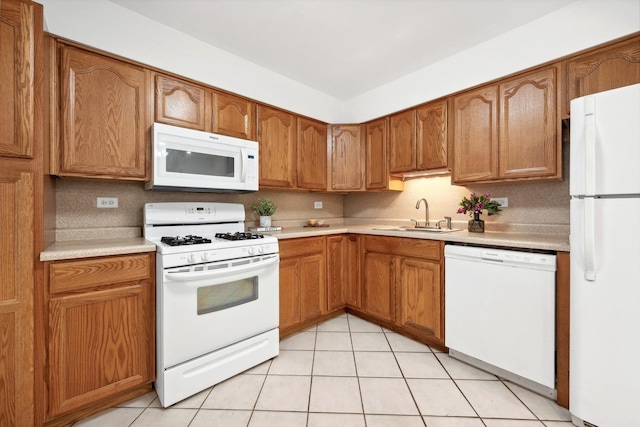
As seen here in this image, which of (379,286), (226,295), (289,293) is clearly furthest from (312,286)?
(226,295)

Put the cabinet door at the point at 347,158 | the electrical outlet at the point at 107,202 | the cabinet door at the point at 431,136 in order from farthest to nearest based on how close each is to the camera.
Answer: the cabinet door at the point at 347,158 → the cabinet door at the point at 431,136 → the electrical outlet at the point at 107,202

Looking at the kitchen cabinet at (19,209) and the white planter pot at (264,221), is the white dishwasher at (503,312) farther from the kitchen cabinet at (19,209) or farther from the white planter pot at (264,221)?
the kitchen cabinet at (19,209)

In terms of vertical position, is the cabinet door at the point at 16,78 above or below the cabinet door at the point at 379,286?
above

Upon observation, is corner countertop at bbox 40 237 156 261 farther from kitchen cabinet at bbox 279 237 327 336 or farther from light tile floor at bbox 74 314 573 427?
kitchen cabinet at bbox 279 237 327 336

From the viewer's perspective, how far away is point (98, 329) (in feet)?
4.94

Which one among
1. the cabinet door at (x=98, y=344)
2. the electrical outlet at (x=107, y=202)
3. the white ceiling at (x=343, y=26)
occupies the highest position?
the white ceiling at (x=343, y=26)

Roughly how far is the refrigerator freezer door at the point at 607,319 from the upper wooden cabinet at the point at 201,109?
241 centimetres

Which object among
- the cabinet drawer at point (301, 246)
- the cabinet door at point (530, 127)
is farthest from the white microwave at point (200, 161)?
the cabinet door at point (530, 127)

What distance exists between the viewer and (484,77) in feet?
7.27

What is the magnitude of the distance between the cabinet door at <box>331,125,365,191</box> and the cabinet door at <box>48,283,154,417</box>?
2164mm

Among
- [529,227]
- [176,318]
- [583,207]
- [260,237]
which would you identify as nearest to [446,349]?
[529,227]

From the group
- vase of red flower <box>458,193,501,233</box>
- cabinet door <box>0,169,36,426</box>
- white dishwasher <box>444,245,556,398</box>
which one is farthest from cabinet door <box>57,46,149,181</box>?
vase of red flower <box>458,193,501,233</box>

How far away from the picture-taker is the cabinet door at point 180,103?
2025 mm

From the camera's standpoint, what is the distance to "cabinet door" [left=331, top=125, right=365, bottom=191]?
10.4 feet
